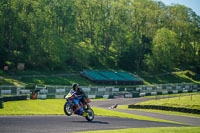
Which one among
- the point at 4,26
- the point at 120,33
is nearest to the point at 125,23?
the point at 120,33

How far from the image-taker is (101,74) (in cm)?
7300

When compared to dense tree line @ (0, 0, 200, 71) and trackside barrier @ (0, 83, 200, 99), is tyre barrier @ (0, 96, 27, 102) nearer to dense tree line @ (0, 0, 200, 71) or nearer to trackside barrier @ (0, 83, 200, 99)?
trackside barrier @ (0, 83, 200, 99)

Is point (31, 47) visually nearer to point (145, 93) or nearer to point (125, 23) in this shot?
point (145, 93)

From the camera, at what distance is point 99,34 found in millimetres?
91438

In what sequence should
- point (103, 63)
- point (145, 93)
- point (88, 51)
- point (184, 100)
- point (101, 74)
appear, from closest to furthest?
point (184, 100) → point (145, 93) → point (101, 74) → point (88, 51) → point (103, 63)

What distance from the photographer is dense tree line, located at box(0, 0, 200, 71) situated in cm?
6519

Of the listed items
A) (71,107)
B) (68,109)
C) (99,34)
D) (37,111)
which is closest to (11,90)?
(37,111)

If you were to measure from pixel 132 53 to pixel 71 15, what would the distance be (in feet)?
74.0

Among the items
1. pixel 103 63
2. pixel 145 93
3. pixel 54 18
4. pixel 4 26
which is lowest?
pixel 145 93

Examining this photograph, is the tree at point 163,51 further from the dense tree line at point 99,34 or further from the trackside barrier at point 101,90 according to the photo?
the trackside barrier at point 101,90

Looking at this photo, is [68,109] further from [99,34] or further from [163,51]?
[163,51]

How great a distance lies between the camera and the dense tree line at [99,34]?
65188mm

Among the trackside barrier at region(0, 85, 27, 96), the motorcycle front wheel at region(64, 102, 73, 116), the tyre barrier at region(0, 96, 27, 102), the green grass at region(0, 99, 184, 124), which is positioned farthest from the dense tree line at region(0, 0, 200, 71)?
the motorcycle front wheel at region(64, 102, 73, 116)

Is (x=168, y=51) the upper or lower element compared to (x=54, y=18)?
lower
